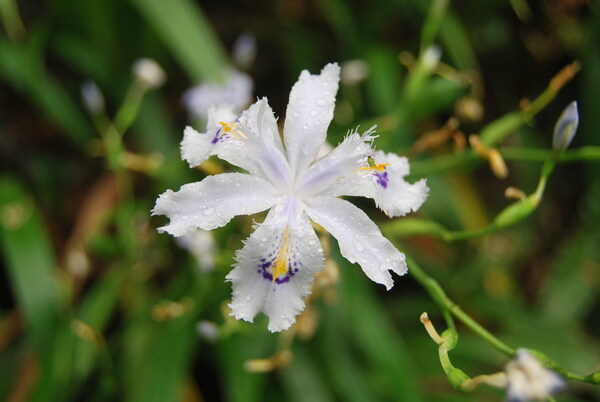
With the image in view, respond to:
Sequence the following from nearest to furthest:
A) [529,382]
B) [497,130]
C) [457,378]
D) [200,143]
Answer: [529,382] → [457,378] → [200,143] → [497,130]

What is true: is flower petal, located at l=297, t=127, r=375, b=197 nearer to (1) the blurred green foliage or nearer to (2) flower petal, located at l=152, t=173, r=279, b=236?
(2) flower petal, located at l=152, t=173, r=279, b=236

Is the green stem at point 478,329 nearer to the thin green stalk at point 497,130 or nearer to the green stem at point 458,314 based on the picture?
the green stem at point 458,314

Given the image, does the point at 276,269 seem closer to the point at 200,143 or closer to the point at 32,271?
the point at 200,143

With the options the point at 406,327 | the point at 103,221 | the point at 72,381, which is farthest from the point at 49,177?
the point at 406,327

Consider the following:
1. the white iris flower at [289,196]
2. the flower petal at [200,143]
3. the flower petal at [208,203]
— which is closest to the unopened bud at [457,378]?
the white iris flower at [289,196]

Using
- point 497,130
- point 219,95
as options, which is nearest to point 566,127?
point 497,130

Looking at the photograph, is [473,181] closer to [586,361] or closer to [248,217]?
[586,361]

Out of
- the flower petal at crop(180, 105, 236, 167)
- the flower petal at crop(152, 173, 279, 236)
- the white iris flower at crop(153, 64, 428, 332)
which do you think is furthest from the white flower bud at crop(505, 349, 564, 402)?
the flower petal at crop(180, 105, 236, 167)
